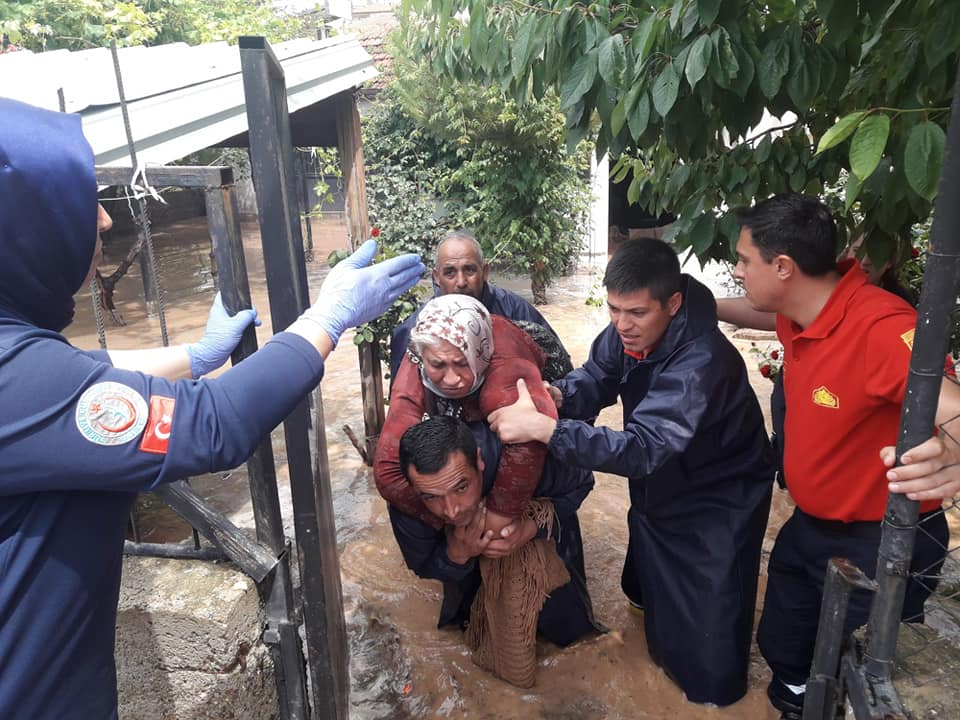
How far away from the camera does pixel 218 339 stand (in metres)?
1.78

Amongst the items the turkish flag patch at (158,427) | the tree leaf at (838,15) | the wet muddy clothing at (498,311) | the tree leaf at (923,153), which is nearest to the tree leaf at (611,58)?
the tree leaf at (838,15)

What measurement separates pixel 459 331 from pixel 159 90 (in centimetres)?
245

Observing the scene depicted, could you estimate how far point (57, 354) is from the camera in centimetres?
113

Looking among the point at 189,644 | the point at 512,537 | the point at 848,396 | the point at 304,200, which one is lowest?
the point at 304,200

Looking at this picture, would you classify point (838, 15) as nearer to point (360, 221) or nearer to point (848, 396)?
point (848, 396)

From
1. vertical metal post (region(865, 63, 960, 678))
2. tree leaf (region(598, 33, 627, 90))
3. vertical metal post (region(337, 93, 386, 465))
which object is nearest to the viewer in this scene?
vertical metal post (region(865, 63, 960, 678))

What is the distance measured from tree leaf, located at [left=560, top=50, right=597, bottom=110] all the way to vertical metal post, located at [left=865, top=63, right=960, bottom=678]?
0.91 meters

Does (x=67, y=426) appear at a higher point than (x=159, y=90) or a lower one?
lower

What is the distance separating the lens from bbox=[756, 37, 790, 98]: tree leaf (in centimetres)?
179

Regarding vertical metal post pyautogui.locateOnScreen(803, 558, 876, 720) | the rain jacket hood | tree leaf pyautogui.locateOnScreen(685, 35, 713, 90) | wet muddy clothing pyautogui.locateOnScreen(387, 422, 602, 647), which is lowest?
wet muddy clothing pyautogui.locateOnScreen(387, 422, 602, 647)

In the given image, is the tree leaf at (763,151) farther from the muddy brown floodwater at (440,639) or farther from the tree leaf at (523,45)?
the muddy brown floodwater at (440,639)

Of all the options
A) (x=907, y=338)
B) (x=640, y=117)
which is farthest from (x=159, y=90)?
(x=907, y=338)

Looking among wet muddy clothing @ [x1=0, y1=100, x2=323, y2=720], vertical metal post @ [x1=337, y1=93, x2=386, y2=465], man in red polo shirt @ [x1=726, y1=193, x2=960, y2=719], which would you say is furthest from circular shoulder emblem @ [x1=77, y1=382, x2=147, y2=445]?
vertical metal post @ [x1=337, y1=93, x2=386, y2=465]

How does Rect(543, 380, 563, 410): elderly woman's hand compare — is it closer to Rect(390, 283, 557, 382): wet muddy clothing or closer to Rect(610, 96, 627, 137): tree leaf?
→ Rect(390, 283, 557, 382): wet muddy clothing
